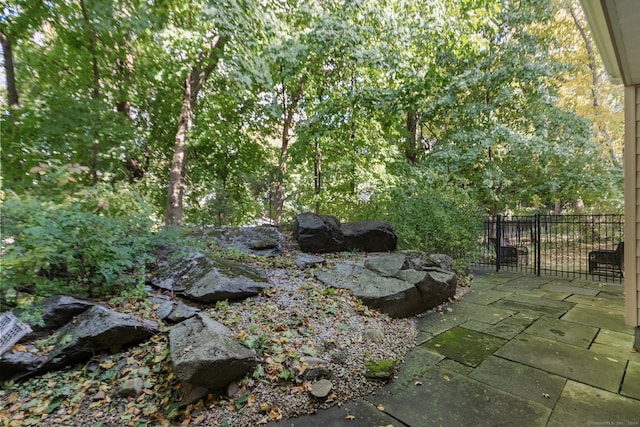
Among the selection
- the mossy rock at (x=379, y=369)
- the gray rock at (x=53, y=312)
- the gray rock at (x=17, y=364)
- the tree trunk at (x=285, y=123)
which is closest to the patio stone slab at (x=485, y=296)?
the mossy rock at (x=379, y=369)

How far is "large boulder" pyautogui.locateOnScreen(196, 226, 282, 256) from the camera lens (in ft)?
16.5

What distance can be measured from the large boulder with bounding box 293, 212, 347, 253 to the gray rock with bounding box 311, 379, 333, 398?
3.24m

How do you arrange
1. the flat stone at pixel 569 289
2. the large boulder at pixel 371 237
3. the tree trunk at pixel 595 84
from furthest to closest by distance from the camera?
the tree trunk at pixel 595 84 < the large boulder at pixel 371 237 < the flat stone at pixel 569 289

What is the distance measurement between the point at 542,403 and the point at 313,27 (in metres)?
6.17

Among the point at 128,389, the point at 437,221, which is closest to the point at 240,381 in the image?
the point at 128,389

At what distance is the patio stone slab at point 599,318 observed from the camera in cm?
342

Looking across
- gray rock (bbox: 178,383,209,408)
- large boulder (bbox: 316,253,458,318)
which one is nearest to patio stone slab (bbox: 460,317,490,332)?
large boulder (bbox: 316,253,458,318)

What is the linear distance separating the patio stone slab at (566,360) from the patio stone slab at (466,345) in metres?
0.12

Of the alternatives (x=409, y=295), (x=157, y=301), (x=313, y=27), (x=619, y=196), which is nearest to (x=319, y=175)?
(x=313, y=27)

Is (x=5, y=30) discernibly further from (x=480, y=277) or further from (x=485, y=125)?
(x=485, y=125)

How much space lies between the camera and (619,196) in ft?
25.7

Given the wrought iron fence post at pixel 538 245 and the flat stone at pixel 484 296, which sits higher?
the wrought iron fence post at pixel 538 245

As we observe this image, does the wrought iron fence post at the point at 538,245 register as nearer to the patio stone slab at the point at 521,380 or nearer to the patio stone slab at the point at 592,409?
the patio stone slab at the point at 521,380

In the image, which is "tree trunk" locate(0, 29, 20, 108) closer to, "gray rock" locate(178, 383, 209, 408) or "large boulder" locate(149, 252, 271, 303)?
"large boulder" locate(149, 252, 271, 303)
